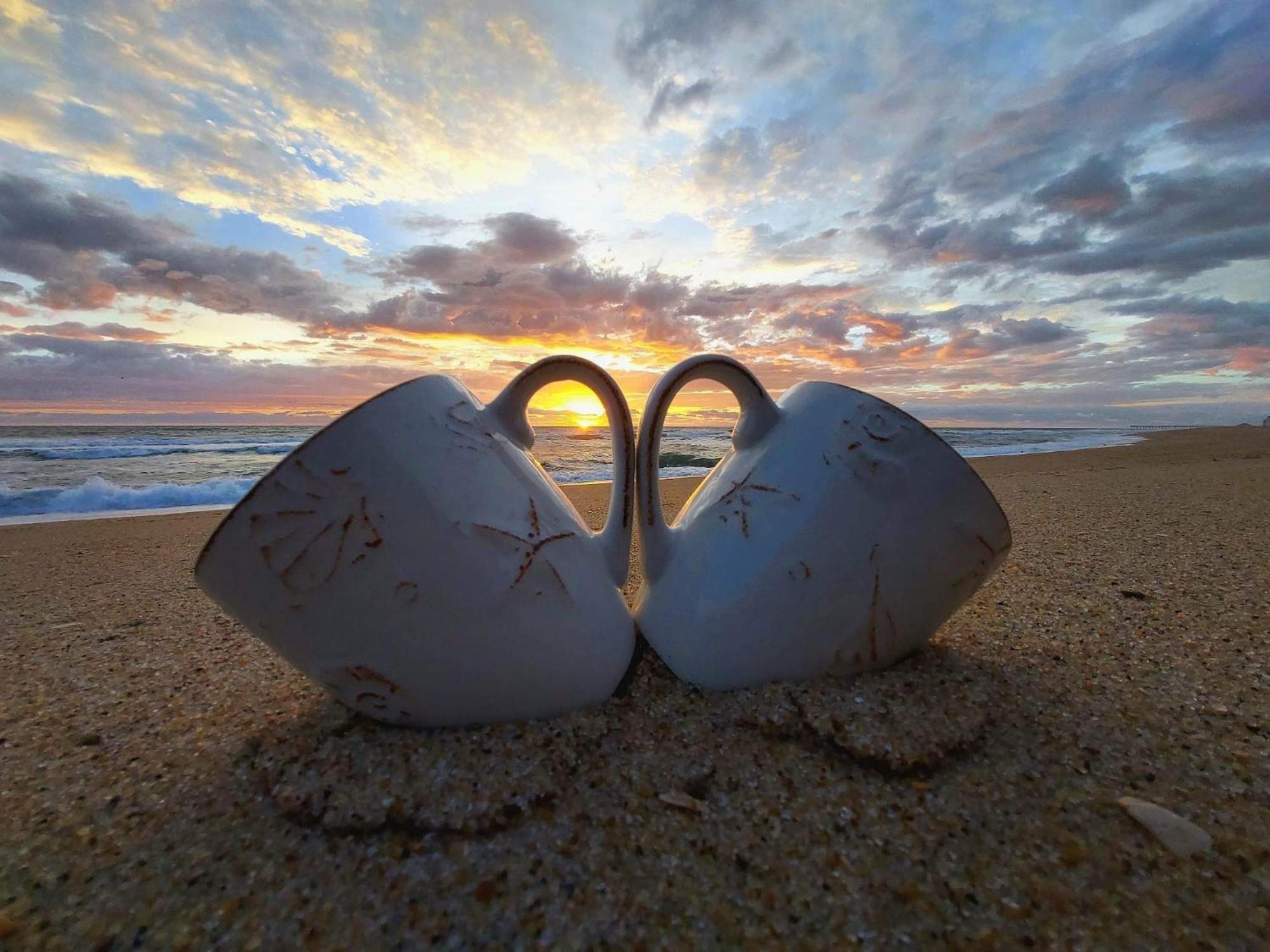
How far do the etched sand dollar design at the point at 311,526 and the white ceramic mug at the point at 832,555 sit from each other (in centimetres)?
84

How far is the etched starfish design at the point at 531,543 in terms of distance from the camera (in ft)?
4.53

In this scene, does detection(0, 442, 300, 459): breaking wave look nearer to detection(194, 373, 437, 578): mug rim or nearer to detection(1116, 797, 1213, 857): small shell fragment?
detection(194, 373, 437, 578): mug rim

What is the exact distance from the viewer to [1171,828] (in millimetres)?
1109

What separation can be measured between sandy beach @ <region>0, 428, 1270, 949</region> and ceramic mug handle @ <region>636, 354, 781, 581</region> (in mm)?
346

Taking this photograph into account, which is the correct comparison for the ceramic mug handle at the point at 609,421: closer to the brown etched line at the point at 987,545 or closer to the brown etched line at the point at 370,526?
the brown etched line at the point at 370,526

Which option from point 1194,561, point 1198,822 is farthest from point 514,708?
point 1194,561

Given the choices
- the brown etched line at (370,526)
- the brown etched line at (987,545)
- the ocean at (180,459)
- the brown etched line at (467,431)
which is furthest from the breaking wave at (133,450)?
the brown etched line at (987,545)

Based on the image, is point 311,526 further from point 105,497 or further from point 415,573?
point 105,497

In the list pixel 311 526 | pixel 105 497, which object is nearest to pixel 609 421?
pixel 311 526

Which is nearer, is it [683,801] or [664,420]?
[683,801]

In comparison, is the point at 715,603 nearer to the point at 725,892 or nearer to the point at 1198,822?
the point at 725,892

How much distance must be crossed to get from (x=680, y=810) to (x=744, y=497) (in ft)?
2.61

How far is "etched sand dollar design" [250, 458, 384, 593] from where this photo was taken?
1.24 m

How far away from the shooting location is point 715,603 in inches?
62.1
